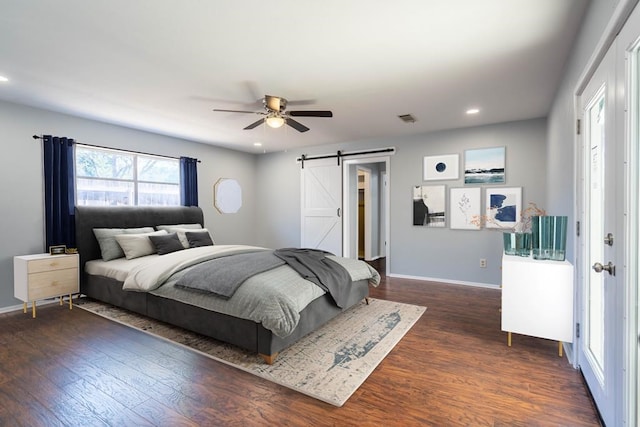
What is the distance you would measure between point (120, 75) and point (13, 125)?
1.99 meters

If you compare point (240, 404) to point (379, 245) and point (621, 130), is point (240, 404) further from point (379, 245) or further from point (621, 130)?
point (379, 245)

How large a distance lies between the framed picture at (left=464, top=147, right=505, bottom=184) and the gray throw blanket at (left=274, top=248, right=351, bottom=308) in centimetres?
282

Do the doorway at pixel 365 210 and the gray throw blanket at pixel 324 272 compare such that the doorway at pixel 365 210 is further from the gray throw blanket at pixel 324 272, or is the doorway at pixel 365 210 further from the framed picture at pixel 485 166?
the gray throw blanket at pixel 324 272

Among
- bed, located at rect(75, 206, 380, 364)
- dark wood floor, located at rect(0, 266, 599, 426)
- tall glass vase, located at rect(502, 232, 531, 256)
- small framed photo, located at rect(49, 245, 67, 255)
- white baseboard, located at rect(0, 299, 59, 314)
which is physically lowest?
dark wood floor, located at rect(0, 266, 599, 426)

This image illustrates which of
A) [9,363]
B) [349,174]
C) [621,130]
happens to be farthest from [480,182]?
[9,363]

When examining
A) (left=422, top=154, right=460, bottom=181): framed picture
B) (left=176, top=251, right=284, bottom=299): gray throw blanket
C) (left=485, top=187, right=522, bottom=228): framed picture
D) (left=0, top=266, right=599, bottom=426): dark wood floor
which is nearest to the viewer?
(left=0, top=266, right=599, bottom=426): dark wood floor

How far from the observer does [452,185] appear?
196 inches

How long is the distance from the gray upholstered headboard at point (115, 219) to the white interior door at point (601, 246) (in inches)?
209

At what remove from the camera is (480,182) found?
4781mm

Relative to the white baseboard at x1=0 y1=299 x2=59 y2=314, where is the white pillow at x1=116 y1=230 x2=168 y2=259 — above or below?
above

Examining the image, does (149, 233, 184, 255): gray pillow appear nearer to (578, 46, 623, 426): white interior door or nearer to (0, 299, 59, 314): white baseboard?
(0, 299, 59, 314): white baseboard

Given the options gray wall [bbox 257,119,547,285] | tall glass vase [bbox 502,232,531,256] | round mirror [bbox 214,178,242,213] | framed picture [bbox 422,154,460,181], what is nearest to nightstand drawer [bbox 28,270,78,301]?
round mirror [bbox 214,178,242,213]

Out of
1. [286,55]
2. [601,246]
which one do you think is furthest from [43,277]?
[601,246]

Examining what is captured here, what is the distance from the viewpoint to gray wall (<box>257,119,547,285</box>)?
175 inches
